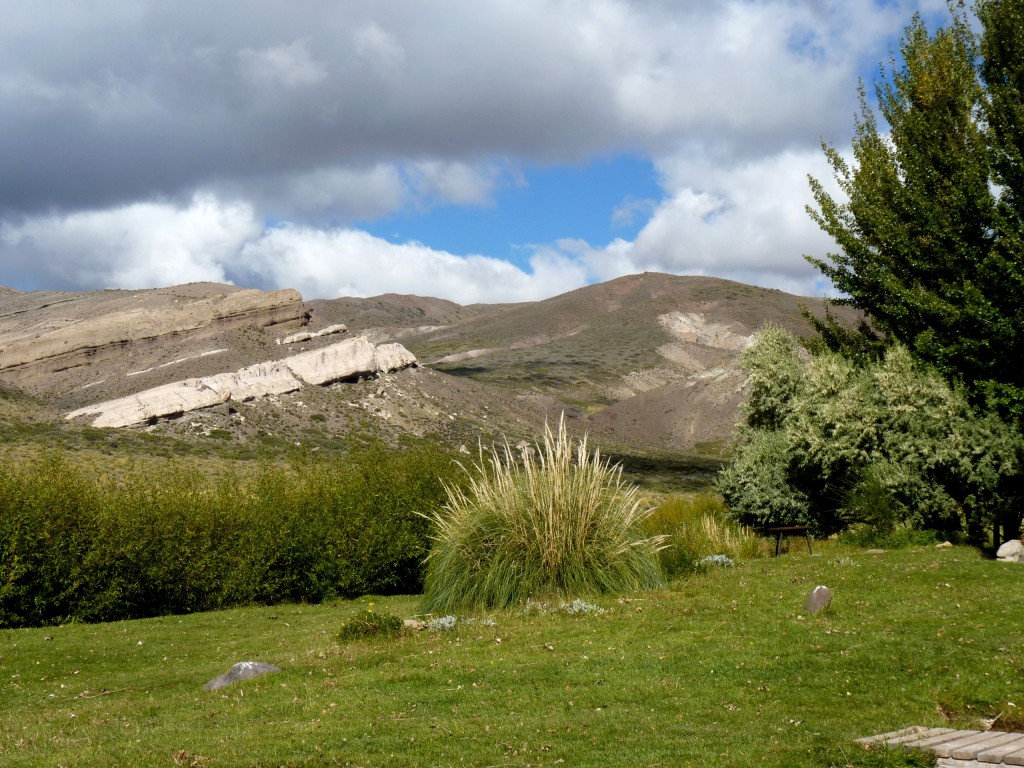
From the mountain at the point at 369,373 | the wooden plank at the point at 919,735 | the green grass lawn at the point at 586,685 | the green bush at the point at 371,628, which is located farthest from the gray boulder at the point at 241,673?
the mountain at the point at 369,373

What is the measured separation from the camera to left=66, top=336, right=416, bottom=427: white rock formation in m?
51.3

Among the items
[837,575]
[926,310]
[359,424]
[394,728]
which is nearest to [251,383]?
[359,424]

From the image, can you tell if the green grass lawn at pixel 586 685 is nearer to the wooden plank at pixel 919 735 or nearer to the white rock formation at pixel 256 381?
the wooden plank at pixel 919 735

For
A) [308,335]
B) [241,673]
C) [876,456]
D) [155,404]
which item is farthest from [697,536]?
[308,335]

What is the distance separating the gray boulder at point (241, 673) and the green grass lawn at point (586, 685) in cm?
22

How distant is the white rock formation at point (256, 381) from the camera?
51344mm

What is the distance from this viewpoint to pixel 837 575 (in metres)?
15.3

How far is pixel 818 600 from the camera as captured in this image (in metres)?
12.2

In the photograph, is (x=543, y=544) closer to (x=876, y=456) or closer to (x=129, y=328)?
(x=876, y=456)

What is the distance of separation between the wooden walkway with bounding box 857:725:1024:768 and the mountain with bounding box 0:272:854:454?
35360 millimetres

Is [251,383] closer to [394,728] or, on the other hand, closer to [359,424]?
[359,424]

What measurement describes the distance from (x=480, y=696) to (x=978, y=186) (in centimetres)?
1892

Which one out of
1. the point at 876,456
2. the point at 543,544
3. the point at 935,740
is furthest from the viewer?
the point at 876,456

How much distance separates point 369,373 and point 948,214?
45.2 metres
